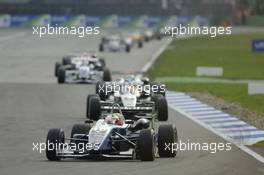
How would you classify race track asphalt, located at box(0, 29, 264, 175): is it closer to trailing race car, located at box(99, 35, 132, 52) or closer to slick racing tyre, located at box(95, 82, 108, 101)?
slick racing tyre, located at box(95, 82, 108, 101)

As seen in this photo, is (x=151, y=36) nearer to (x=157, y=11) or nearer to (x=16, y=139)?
(x=157, y=11)

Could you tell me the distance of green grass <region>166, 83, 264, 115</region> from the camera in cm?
3253

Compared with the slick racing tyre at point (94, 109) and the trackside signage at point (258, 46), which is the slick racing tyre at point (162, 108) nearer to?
the slick racing tyre at point (94, 109)

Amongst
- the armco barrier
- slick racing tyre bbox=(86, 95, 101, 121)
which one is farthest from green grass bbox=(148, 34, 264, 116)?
the armco barrier

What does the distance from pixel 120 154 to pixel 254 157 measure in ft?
8.30

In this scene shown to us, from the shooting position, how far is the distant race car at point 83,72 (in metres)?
40.0

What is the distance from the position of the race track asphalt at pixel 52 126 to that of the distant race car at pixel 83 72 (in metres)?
0.56

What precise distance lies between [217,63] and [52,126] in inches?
1366

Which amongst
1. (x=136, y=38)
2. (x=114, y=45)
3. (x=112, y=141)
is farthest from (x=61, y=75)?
(x=136, y=38)

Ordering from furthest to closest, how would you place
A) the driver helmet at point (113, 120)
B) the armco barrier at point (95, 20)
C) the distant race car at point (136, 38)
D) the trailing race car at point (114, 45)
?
1. the armco barrier at point (95, 20)
2. the distant race car at point (136, 38)
3. the trailing race car at point (114, 45)
4. the driver helmet at point (113, 120)

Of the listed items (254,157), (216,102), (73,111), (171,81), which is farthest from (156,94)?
(171,81)

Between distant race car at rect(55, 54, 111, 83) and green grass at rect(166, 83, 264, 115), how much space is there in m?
2.63

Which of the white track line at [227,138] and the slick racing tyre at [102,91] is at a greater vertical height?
the slick racing tyre at [102,91]

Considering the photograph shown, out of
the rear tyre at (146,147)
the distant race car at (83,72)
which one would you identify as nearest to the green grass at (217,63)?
the distant race car at (83,72)
